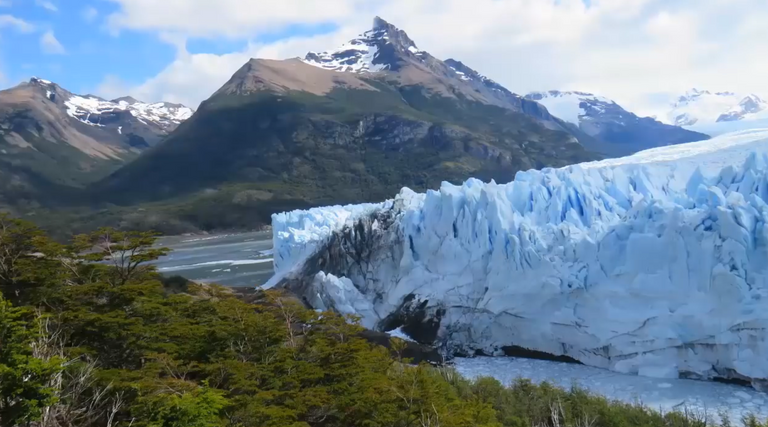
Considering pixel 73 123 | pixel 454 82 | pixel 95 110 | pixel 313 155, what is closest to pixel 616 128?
pixel 454 82

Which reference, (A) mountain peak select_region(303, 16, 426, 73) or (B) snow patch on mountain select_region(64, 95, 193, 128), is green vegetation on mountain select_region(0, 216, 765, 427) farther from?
(B) snow patch on mountain select_region(64, 95, 193, 128)

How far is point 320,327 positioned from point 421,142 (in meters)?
84.7

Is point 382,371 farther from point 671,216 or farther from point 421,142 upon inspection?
point 421,142

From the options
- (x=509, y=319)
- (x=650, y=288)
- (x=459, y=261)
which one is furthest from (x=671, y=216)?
(x=459, y=261)

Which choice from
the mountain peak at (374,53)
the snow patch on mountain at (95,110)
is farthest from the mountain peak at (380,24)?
the snow patch on mountain at (95,110)

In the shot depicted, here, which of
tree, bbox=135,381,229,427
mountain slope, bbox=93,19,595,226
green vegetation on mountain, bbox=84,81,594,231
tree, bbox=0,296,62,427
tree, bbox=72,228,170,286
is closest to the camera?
tree, bbox=0,296,62,427

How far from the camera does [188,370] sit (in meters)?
6.55

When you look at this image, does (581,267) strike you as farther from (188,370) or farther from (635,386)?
(188,370)

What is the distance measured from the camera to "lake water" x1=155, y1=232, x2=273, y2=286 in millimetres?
26812

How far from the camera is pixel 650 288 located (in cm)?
1085

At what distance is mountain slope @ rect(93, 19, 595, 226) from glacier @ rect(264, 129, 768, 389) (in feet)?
176

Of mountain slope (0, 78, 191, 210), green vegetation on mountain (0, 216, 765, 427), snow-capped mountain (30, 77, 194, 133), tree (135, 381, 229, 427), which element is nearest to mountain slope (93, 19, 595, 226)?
mountain slope (0, 78, 191, 210)

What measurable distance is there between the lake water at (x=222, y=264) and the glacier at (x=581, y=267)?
10.0 meters

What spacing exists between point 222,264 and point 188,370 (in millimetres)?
27523
